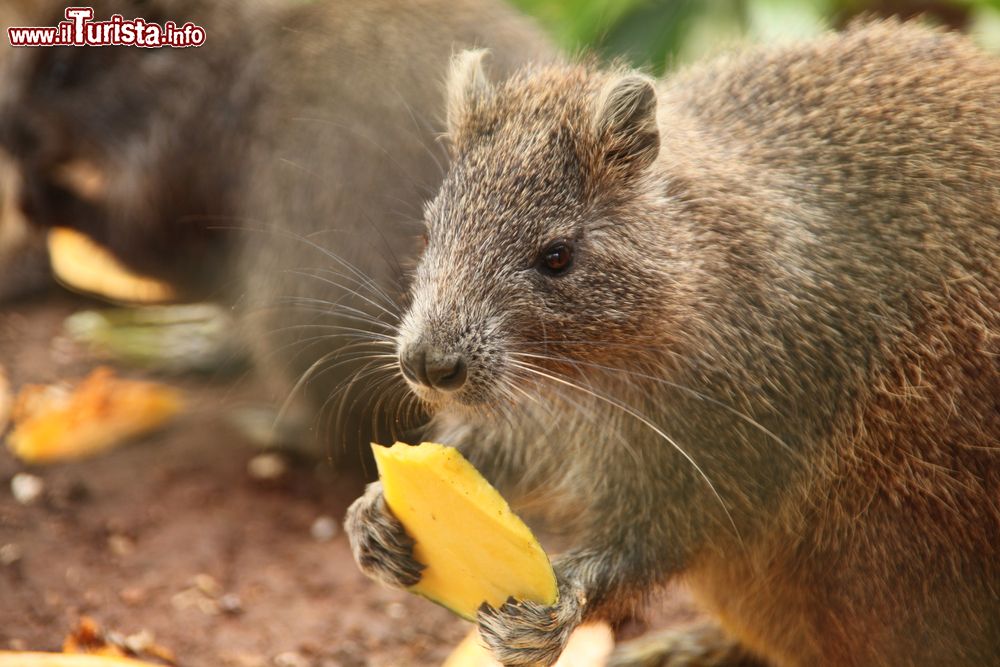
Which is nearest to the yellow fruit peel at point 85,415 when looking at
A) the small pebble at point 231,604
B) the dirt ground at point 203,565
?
the dirt ground at point 203,565

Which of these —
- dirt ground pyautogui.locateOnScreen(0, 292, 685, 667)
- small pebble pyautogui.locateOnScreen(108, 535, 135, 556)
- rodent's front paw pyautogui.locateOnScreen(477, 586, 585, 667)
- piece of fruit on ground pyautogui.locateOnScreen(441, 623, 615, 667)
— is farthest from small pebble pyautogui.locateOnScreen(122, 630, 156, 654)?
rodent's front paw pyautogui.locateOnScreen(477, 586, 585, 667)

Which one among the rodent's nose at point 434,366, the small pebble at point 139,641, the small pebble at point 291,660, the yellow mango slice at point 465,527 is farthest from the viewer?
the small pebble at point 291,660

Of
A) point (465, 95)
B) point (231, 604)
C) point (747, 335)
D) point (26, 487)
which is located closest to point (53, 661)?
point (231, 604)

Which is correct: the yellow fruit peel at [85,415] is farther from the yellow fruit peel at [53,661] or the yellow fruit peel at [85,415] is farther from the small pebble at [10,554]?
the yellow fruit peel at [53,661]

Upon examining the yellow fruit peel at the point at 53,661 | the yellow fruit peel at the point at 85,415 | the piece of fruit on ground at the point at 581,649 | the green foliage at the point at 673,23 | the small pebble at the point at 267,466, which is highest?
the green foliage at the point at 673,23

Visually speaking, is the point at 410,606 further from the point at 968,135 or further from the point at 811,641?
the point at 968,135

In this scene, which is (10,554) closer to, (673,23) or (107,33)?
(107,33)

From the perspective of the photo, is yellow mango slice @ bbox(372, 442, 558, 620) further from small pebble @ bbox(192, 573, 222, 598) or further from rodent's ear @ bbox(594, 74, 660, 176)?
small pebble @ bbox(192, 573, 222, 598)

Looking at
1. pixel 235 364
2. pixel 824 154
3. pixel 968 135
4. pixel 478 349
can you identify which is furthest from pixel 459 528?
pixel 235 364
